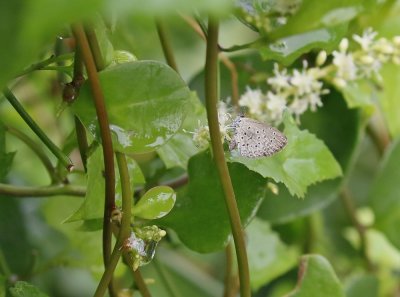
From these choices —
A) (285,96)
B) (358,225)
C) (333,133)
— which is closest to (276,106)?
(285,96)

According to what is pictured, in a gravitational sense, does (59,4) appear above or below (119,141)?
above

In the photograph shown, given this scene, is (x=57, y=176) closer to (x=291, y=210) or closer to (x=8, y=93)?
(x=8, y=93)

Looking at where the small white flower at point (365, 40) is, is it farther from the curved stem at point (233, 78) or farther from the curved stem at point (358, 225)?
the curved stem at point (358, 225)

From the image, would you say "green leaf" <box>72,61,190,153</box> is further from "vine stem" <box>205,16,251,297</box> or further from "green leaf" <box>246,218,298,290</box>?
"green leaf" <box>246,218,298,290</box>

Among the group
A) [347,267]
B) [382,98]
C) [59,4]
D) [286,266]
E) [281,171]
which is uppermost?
[59,4]

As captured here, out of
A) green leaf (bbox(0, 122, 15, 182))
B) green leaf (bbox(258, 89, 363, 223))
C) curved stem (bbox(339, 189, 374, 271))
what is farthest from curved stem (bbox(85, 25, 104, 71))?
curved stem (bbox(339, 189, 374, 271))

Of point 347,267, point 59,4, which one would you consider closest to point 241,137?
point 59,4

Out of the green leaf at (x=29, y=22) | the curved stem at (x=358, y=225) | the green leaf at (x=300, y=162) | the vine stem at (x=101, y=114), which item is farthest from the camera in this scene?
the curved stem at (x=358, y=225)

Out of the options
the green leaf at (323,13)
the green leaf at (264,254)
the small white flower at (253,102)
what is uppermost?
the green leaf at (323,13)

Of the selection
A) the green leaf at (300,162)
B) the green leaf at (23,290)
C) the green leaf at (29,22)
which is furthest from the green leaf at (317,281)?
the green leaf at (29,22)
